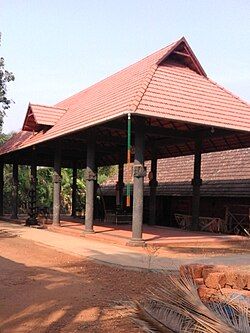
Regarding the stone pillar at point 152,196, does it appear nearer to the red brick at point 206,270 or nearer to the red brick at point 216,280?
the red brick at point 206,270

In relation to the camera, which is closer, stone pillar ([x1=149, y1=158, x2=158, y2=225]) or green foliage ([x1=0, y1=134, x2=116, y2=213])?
stone pillar ([x1=149, y1=158, x2=158, y2=225])

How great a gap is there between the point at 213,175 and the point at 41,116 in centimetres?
908

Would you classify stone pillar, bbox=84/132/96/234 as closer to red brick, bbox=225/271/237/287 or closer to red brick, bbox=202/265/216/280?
red brick, bbox=202/265/216/280

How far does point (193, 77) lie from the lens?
15.0 metres

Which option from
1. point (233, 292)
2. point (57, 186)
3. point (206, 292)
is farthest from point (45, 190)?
point (233, 292)

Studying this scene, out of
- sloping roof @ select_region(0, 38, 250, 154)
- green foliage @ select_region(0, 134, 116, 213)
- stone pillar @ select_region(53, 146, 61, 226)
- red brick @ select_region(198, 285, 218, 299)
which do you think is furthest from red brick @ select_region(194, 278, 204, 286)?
green foliage @ select_region(0, 134, 116, 213)

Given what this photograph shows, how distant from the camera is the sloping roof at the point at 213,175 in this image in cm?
1925

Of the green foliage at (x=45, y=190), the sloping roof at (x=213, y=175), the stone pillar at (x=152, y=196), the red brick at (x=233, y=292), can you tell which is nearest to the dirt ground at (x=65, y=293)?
the red brick at (x=233, y=292)

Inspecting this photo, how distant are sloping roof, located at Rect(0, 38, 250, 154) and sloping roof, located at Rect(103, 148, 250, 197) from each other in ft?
18.0

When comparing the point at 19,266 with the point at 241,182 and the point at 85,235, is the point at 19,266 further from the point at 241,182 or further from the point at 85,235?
the point at 241,182

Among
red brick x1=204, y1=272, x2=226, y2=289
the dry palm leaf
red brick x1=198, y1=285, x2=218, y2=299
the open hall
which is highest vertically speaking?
the open hall

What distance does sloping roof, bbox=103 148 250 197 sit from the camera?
19250 mm

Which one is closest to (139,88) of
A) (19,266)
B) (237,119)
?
(237,119)

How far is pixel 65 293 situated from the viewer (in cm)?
634
